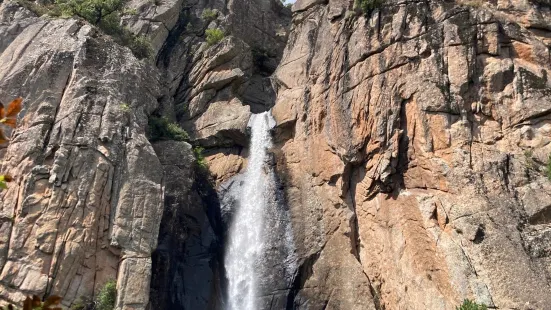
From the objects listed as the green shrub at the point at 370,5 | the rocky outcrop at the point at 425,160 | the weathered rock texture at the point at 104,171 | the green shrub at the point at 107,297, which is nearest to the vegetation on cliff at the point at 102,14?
the weathered rock texture at the point at 104,171

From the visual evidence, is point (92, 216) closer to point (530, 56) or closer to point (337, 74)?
point (337, 74)

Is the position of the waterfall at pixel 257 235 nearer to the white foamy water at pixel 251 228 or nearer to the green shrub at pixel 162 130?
the white foamy water at pixel 251 228

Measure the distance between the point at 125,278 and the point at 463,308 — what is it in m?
12.1

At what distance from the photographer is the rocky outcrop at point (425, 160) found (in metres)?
18.2

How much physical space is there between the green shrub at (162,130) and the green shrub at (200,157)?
5.16 ft

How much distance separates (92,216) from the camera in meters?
20.9

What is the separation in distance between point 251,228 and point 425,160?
9.16 m

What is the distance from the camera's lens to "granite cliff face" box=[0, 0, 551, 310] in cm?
1889

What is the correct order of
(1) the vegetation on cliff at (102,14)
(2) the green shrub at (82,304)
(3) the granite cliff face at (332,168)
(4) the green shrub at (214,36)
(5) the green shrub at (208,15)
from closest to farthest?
1. (3) the granite cliff face at (332,168)
2. (2) the green shrub at (82,304)
3. (1) the vegetation on cliff at (102,14)
4. (4) the green shrub at (214,36)
5. (5) the green shrub at (208,15)

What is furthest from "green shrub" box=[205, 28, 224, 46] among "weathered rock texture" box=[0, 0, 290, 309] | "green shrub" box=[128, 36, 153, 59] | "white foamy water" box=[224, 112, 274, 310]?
"white foamy water" box=[224, 112, 274, 310]

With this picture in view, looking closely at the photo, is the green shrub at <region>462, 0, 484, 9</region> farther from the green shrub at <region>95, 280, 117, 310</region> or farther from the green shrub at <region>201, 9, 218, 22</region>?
the green shrub at <region>95, 280, 117, 310</region>

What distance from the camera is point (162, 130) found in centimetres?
2711

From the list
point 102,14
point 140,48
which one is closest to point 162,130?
point 140,48

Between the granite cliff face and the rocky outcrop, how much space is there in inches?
2.4
